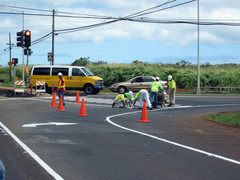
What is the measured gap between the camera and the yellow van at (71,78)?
33188 mm

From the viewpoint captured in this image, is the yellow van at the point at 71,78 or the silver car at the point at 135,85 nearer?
the yellow van at the point at 71,78

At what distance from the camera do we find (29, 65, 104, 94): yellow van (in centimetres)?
3319

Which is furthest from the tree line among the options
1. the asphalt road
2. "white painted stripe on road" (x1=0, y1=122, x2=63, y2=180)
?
"white painted stripe on road" (x1=0, y1=122, x2=63, y2=180)

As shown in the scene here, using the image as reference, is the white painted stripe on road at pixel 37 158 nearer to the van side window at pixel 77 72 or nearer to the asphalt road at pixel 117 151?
the asphalt road at pixel 117 151

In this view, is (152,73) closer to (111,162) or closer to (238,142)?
(238,142)

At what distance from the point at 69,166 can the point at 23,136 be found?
414 centimetres

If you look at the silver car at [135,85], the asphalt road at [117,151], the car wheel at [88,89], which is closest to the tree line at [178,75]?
the silver car at [135,85]

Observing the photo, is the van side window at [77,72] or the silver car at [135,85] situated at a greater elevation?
the van side window at [77,72]

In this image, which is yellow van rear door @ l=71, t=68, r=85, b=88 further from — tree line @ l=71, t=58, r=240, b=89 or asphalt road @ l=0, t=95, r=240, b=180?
asphalt road @ l=0, t=95, r=240, b=180

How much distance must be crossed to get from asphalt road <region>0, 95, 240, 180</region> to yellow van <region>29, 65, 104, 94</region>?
18944mm

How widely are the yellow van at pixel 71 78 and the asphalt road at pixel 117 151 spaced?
18.9 metres

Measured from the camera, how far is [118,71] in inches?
1875

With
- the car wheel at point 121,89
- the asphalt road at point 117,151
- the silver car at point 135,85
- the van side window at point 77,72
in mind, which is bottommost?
the asphalt road at point 117,151

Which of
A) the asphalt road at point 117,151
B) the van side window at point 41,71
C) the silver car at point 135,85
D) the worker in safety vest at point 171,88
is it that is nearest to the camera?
the asphalt road at point 117,151
